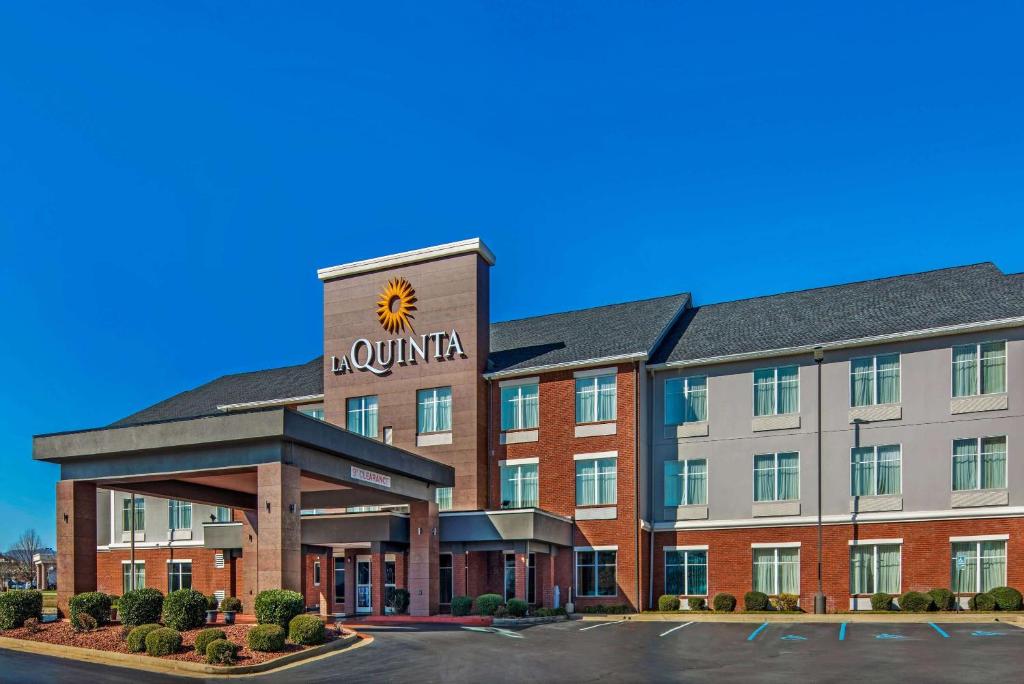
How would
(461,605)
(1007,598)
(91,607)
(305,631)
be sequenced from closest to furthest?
(305,631)
(91,607)
(1007,598)
(461,605)

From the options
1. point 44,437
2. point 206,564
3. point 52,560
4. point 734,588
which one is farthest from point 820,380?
point 52,560

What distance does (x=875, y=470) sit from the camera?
37.3 meters

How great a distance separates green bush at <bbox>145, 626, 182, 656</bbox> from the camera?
76.7 ft

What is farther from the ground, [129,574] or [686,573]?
[686,573]

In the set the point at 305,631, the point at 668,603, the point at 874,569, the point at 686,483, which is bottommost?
the point at 668,603

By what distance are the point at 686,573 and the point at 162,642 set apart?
2247cm

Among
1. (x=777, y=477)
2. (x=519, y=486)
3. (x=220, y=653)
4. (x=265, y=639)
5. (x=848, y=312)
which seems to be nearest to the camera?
(x=220, y=653)

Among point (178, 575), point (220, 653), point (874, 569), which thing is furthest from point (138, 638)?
point (178, 575)

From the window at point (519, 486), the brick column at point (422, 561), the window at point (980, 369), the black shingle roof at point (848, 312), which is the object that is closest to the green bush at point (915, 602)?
the window at point (980, 369)

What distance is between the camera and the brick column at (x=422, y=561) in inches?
1410

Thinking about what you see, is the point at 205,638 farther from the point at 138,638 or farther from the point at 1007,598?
the point at 1007,598

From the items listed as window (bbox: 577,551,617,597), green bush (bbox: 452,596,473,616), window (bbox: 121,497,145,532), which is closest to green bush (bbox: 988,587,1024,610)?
window (bbox: 577,551,617,597)

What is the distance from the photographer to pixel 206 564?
49594 mm

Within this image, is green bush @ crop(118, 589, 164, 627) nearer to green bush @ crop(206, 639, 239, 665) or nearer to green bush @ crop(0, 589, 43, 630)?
green bush @ crop(0, 589, 43, 630)
